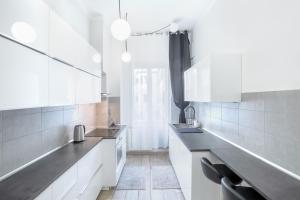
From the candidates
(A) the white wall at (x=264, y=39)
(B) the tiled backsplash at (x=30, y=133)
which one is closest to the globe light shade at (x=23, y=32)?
(B) the tiled backsplash at (x=30, y=133)

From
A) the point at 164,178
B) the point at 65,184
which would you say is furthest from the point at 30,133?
the point at 164,178

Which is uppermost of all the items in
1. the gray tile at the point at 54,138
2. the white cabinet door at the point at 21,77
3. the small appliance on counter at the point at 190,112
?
the white cabinet door at the point at 21,77

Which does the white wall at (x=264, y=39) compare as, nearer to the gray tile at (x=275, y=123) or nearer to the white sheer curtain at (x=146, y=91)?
the gray tile at (x=275, y=123)

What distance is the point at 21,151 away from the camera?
177cm

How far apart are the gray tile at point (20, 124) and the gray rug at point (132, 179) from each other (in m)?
1.79

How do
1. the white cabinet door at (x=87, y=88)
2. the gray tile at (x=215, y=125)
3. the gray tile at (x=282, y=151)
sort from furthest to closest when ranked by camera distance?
1. the gray tile at (x=215, y=125)
2. the white cabinet door at (x=87, y=88)
3. the gray tile at (x=282, y=151)

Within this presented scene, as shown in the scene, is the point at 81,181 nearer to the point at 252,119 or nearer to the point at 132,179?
the point at 132,179

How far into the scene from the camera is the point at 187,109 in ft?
15.8

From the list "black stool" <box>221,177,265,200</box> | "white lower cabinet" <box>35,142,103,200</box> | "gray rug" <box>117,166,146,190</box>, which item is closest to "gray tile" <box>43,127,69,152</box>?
"white lower cabinet" <box>35,142,103,200</box>

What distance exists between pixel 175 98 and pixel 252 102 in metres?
2.62

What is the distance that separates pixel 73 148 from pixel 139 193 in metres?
1.23

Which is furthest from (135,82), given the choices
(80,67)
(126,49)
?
(80,67)

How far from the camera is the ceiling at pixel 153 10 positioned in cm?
327

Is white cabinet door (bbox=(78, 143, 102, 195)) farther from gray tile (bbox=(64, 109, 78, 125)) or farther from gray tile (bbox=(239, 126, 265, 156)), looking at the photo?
gray tile (bbox=(239, 126, 265, 156))
